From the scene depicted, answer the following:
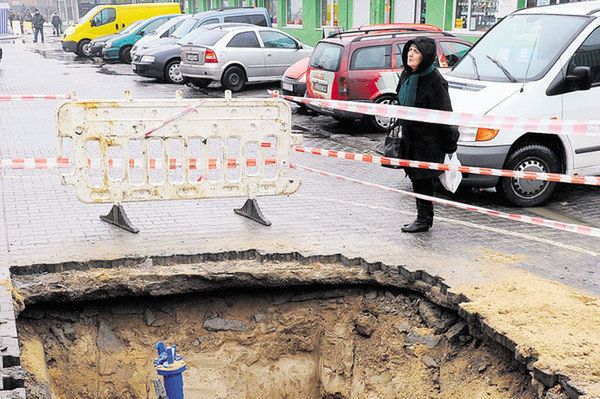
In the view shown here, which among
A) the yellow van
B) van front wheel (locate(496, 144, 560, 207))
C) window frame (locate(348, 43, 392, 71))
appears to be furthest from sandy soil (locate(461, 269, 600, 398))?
the yellow van

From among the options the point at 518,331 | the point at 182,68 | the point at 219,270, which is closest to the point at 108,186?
the point at 219,270

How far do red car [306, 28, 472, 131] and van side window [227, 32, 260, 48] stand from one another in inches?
222

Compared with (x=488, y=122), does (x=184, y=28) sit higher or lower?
higher

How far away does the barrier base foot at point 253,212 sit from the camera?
746cm

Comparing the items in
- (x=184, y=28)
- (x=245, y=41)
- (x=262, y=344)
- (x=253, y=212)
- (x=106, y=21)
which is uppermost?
(x=106, y=21)

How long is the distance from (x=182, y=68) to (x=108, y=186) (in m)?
12.9

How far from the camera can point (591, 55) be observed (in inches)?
336

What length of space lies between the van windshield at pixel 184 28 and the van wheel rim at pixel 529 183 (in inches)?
659

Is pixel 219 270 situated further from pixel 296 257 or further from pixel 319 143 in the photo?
pixel 319 143

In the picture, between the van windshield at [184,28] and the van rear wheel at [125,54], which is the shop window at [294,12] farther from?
the van windshield at [184,28]

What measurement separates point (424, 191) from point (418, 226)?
1.19 ft

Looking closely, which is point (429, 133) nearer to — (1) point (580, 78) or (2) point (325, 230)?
(2) point (325, 230)

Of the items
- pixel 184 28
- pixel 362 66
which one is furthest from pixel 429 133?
pixel 184 28

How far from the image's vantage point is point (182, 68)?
1938 centimetres
